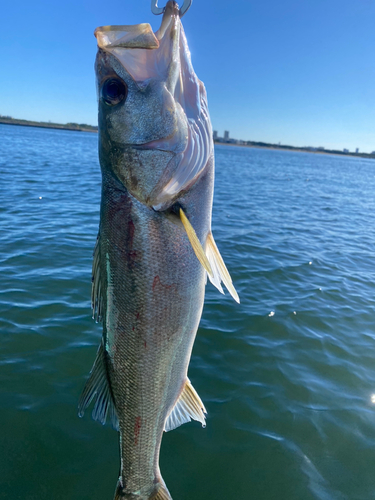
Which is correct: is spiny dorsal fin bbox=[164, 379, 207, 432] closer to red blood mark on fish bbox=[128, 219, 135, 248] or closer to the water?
red blood mark on fish bbox=[128, 219, 135, 248]

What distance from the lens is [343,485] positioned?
354 cm

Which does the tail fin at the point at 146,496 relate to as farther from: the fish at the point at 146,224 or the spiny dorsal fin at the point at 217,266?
the spiny dorsal fin at the point at 217,266

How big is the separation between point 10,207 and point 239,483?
12.3m

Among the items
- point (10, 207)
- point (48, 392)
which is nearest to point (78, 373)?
point (48, 392)

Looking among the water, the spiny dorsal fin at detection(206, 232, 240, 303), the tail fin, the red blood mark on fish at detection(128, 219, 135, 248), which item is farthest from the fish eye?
the water

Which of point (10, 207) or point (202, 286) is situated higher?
point (202, 286)

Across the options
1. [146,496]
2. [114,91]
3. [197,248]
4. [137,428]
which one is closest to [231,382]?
[146,496]

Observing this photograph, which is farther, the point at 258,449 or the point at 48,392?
the point at 48,392

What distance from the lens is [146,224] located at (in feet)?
6.51

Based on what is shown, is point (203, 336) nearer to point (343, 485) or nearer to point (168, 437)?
point (168, 437)

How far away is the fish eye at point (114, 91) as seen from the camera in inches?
78.8

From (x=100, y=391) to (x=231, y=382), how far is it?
3078 mm

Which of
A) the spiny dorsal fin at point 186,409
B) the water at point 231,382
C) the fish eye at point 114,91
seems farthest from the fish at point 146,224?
the water at point 231,382

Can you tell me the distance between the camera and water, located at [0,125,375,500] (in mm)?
3527
